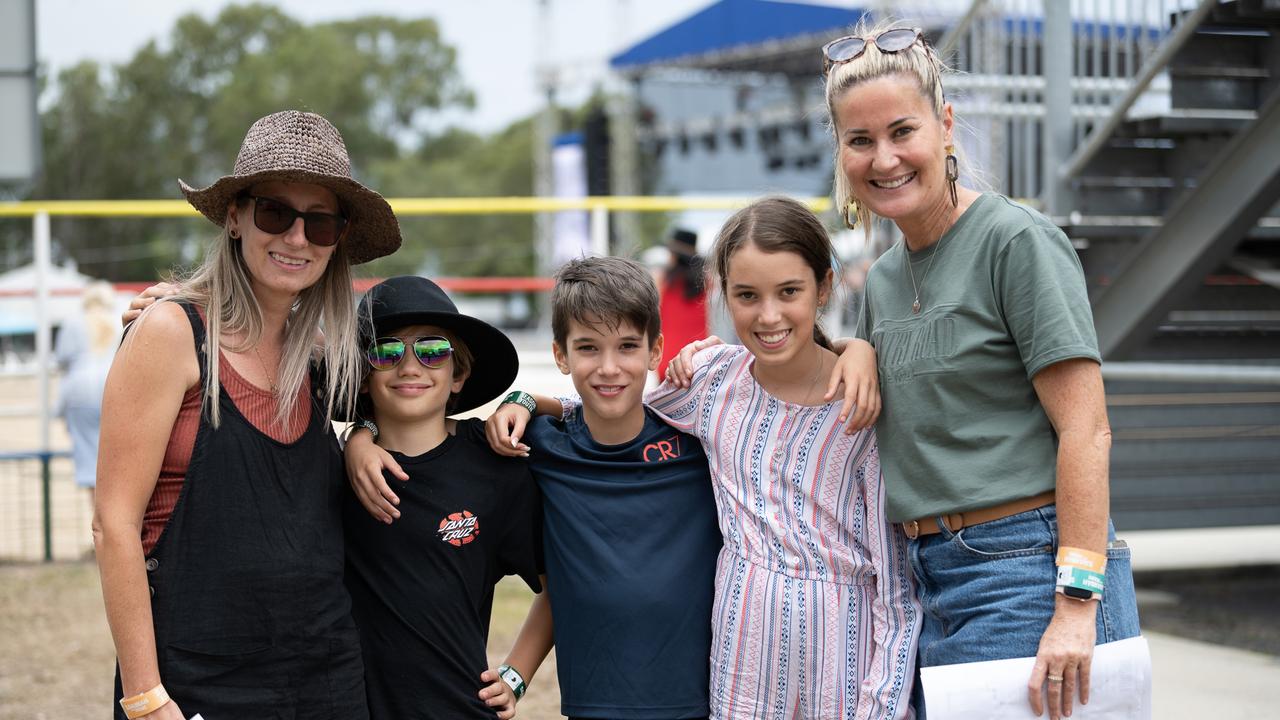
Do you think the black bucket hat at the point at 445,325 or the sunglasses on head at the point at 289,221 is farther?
the black bucket hat at the point at 445,325

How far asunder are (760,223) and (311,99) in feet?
147

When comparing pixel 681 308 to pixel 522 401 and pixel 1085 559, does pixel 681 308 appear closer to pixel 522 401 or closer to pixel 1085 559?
pixel 522 401

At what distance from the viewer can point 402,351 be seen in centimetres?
254

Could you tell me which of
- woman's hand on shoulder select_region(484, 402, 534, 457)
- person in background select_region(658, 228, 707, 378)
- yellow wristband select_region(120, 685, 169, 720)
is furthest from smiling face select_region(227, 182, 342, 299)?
person in background select_region(658, 228, 707, 378)

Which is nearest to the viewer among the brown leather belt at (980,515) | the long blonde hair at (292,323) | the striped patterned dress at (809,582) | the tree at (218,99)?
the brown leather belt at (980,515)

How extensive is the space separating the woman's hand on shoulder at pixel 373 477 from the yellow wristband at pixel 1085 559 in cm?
130

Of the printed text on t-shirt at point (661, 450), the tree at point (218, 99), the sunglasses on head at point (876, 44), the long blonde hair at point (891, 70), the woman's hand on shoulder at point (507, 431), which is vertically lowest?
the printed text on t-shirt at point (661, 450)

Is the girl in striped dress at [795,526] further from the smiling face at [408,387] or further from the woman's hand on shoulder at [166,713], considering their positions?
the woman's hand on shoulder at [166,713]

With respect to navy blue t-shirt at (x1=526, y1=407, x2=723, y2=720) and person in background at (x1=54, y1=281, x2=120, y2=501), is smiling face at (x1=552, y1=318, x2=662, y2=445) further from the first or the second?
person in background at (x1=54, y1=281, x2=120, y2=501)

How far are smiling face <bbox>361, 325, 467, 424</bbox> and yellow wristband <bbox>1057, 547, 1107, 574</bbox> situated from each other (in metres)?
1.32

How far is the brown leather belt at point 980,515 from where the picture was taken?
2102mm

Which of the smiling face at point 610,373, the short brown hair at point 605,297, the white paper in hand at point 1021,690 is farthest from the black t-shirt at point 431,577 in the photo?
the white paper in hand at point 1021,690

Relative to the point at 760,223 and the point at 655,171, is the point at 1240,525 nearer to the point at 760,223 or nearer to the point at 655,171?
the point at 760,223

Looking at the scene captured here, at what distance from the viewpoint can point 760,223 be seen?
97.0 inches
